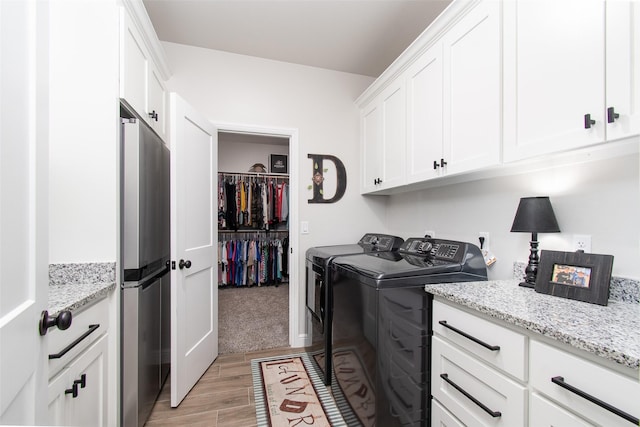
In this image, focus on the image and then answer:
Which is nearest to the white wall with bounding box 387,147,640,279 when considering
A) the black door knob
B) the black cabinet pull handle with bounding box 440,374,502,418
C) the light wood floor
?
the black cabinet pull handle with bounding box 440,374,502,418

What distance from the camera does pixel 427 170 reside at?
175cm

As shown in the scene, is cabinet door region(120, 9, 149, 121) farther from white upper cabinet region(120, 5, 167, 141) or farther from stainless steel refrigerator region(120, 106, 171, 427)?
stainless steel refrigerator region(120, 106, 171, 427)

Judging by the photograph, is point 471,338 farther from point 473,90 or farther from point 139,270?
point 139,270

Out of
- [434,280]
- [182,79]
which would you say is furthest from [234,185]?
[434,280]

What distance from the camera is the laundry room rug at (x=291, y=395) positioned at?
64.7 inches

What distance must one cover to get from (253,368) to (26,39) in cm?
229

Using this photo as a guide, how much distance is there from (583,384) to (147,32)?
8.66ft

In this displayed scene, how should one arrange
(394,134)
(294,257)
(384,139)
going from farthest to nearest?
(294,257) → (384,139) → (394,134)

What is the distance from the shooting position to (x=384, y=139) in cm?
227

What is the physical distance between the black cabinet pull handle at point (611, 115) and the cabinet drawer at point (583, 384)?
0.75 m

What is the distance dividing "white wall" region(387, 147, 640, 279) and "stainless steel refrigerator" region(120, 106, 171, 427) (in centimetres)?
198

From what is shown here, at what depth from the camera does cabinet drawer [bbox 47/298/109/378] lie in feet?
3.02

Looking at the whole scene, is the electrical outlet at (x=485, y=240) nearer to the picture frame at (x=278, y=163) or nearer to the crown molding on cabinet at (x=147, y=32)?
the crown molding on cabinet at (x=147, y=32)

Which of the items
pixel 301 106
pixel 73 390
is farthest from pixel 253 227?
pixel 73 390
